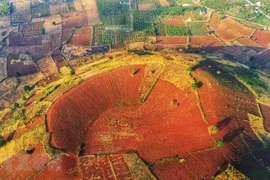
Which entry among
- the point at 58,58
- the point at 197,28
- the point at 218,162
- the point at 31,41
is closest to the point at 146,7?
the point at 197,28

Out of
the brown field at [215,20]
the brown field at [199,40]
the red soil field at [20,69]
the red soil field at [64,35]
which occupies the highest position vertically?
the brown field at [215,20]

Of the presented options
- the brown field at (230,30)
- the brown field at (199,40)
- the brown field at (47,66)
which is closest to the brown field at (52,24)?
the brown field at (47,66)

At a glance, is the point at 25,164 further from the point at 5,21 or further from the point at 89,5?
the point at 89,5

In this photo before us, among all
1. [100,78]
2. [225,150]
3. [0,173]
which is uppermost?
[100,78]

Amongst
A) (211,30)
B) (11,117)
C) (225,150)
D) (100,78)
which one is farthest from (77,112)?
(211,30)

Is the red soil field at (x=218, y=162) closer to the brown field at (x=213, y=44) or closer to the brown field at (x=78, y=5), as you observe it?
the brown field at (x=213, y=44)

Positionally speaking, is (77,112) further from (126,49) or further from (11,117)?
(126,49)
